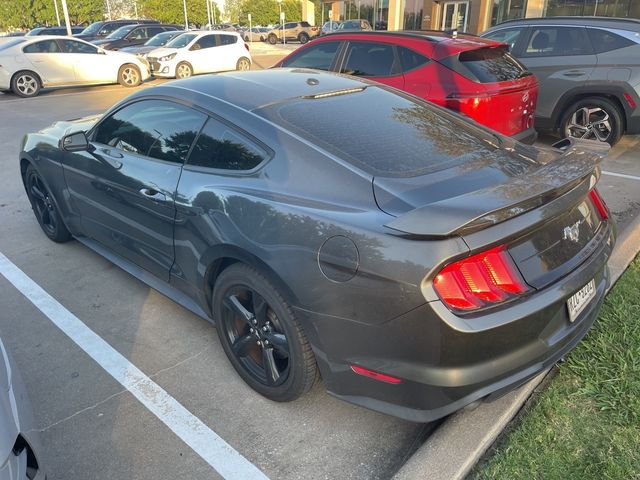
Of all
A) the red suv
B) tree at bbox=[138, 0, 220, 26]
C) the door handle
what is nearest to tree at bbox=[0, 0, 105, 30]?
tree at bbox=[138, 0, 220, 26]

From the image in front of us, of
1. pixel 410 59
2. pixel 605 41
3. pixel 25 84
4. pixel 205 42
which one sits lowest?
pixel 25 84

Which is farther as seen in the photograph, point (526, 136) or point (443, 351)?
point (526, 136)

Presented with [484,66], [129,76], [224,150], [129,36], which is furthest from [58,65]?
[224,150]

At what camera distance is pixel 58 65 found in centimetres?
1362

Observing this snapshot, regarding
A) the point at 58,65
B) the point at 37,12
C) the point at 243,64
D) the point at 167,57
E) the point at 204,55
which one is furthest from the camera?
the point at 37,12

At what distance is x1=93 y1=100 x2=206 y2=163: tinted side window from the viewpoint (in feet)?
9.68

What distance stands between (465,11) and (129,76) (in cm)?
1785

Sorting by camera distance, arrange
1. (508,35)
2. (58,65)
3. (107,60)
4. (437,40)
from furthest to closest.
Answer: (107,60), (58,65), (508,35), (437,40)

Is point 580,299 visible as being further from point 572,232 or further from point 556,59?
point 556,59

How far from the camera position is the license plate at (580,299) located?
2.18m

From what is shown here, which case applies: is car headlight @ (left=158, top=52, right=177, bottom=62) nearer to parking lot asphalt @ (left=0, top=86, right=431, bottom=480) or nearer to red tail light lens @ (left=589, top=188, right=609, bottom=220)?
parking lot asphalt @ (left=0, top=86, right=431, bottom=480)

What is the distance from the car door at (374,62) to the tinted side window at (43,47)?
34.9 feet

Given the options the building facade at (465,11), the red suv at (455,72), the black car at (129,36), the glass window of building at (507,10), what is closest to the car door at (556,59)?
the red suv at (455,72)

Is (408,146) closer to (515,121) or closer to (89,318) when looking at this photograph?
(89,318)
